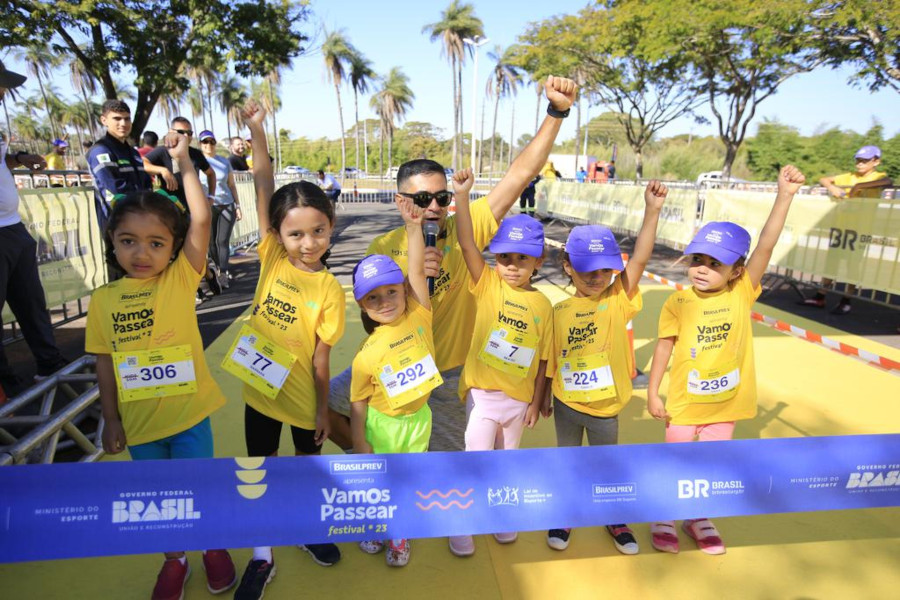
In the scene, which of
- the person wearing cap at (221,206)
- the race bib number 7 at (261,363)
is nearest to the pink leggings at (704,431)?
the race bib number 7 at (261,363)

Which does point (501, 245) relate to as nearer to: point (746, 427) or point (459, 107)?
point (746, 427)

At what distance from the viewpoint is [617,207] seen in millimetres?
13859

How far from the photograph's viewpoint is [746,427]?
3895 mm

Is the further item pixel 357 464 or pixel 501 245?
pixel 501 245

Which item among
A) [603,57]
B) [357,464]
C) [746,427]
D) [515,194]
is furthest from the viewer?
[603,57]

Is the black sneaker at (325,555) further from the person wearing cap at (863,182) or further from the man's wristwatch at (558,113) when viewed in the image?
the person wearing cap at (863,182)

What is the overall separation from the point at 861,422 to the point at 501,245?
352cm

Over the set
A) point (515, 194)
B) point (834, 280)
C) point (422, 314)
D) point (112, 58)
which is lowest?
point (834, 280)

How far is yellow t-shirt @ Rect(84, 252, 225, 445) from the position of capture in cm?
206

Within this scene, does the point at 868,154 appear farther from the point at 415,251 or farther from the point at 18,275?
the point at 18,275

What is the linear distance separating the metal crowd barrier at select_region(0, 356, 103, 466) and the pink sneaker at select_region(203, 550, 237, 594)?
1051mm

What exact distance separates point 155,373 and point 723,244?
259 cm

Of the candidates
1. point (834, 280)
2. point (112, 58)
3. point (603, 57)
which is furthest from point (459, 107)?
point (834, 280)

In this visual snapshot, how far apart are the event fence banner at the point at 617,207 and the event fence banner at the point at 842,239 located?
2.21 meters
